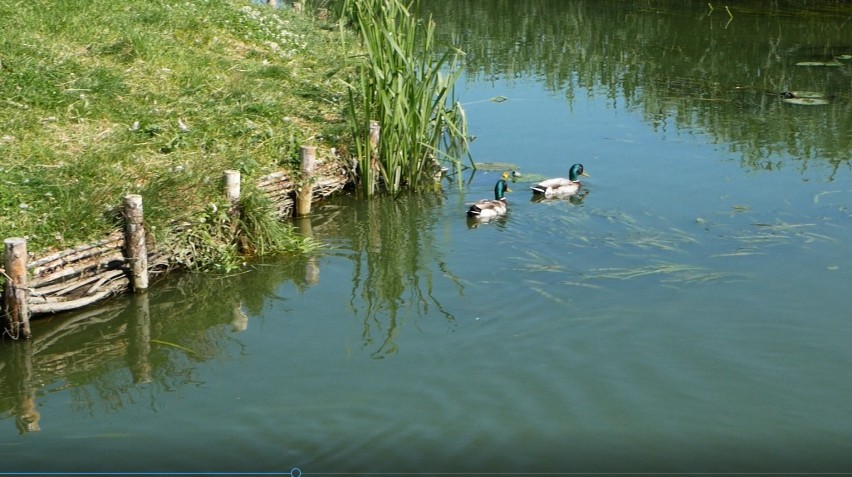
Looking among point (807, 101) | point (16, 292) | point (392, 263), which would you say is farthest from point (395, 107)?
point (807, 101)

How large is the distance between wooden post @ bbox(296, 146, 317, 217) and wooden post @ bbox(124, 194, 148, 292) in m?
2.14

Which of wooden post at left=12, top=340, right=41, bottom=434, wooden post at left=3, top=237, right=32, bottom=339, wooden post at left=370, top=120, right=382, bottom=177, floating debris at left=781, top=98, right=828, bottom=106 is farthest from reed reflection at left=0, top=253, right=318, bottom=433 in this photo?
floating debris at left=781, top=98, right=828, bottom=106

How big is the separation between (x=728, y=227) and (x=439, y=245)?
106 inches

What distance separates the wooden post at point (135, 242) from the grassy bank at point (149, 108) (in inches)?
6.8

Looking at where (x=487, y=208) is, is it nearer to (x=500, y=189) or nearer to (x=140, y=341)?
(x=500, y=189)

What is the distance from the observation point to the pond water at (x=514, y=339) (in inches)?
256

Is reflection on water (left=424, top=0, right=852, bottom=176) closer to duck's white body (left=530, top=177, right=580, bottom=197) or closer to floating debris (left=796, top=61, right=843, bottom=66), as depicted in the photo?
floating debris (left=796, top=61, right=843, bottom=66)

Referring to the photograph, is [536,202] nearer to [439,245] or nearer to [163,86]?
[439,245]

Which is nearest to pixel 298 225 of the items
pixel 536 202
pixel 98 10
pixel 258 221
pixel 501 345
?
pixel 258 221

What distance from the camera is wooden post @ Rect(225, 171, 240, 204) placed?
9.39 meters

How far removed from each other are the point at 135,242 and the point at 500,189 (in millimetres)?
3932

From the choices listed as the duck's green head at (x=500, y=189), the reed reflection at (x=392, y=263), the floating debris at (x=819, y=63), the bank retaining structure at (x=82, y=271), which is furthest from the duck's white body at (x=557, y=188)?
the floating debris at (x=819, y=63)

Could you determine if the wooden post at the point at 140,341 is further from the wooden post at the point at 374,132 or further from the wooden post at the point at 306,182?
the wooden post at the point at 374,132

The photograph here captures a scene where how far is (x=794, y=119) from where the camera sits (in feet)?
46.3
